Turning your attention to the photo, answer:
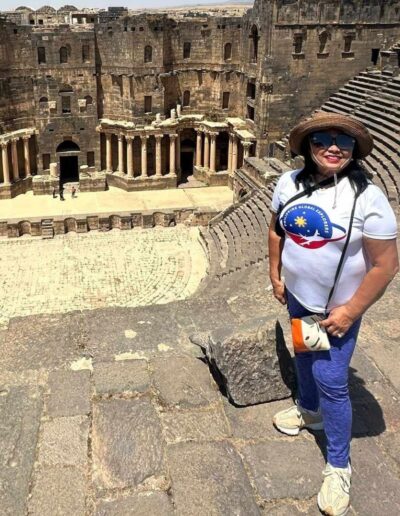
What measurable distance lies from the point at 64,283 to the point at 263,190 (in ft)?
30.6

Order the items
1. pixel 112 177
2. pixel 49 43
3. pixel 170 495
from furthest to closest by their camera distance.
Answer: pixel 112 177 < pixel 49 43 < pixel 170 495

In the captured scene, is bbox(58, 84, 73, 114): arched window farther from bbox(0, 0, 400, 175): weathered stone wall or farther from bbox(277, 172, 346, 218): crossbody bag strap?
bbox(277, 172, 346, 218): crossbody bag strap

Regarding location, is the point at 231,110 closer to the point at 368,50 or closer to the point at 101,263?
the point at 368,50

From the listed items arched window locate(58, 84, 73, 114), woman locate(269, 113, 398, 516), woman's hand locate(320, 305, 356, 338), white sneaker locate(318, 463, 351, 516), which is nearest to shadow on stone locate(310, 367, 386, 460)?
white sneaker locate(318, 463, 351, 516)

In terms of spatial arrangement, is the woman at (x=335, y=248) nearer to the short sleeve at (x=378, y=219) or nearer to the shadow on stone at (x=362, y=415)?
the short sleeve at (x=378, y=219)

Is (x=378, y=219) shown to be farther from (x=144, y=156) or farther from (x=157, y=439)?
(x=144, y=156)

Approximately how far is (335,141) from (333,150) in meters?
0.07

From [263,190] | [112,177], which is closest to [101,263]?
[263,190]

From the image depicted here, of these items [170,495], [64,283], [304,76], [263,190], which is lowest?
[64,283]

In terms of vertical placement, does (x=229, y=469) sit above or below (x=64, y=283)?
above

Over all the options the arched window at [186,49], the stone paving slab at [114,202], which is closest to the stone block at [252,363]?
the stone paving slab at [114,202]

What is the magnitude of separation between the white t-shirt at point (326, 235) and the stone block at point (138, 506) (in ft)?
6.20

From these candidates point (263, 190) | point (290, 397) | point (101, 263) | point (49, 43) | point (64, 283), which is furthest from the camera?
point (49, 43)

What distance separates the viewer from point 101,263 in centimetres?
1950
